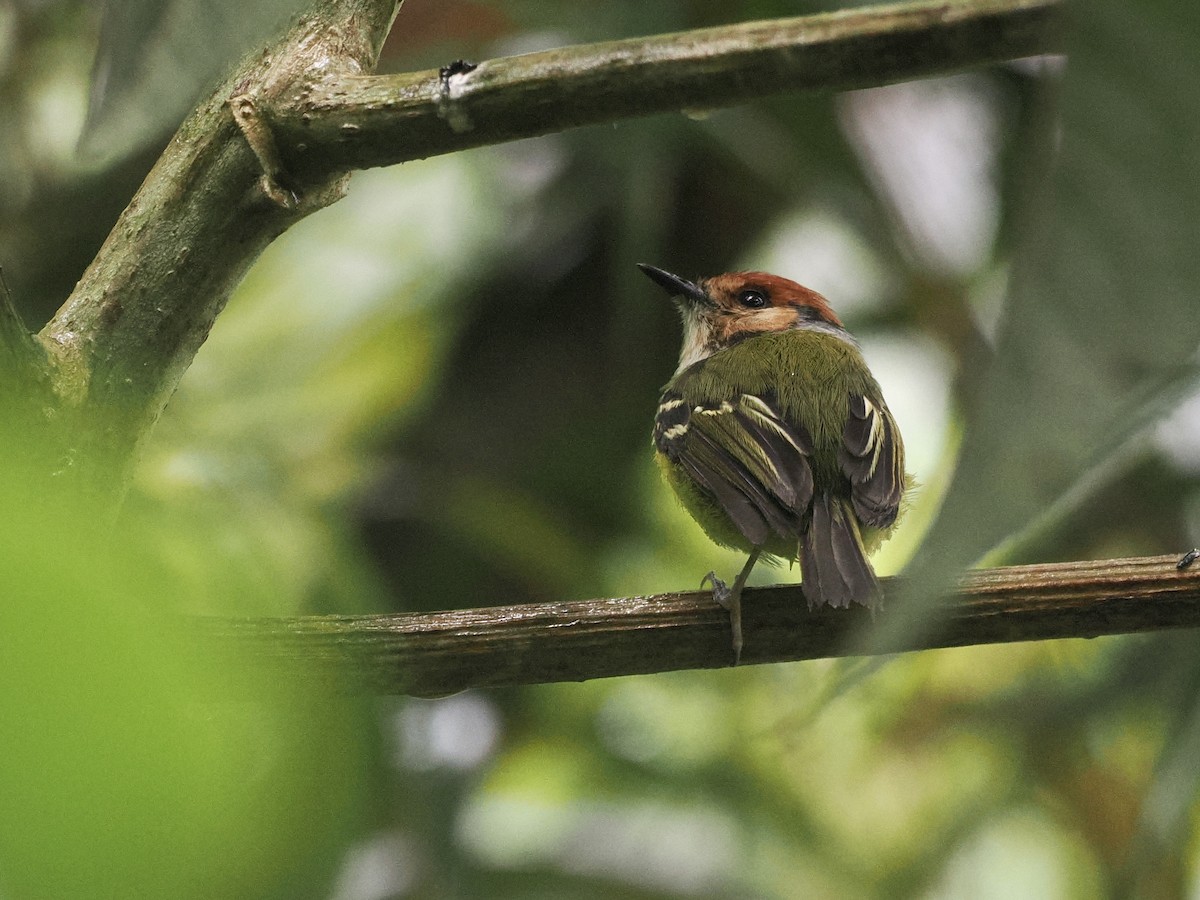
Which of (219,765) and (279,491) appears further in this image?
(279,491)

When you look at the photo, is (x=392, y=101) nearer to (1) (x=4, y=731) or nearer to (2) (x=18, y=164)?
(1) (x=4, y=731)

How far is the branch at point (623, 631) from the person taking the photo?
4.83ft

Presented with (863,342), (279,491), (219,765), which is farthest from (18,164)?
(219,765)

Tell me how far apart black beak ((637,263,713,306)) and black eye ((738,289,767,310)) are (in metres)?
0.10

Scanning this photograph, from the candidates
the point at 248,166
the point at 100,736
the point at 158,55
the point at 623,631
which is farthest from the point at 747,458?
the point at 100,736

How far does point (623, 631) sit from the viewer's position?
1588mm

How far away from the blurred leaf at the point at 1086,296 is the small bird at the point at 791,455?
1.61 metres

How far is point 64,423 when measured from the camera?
103 cm

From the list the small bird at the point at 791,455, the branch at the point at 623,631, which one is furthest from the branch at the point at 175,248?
the small bird at the point at 791,455

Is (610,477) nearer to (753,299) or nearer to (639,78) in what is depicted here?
(753,299)

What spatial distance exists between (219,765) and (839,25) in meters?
0.47

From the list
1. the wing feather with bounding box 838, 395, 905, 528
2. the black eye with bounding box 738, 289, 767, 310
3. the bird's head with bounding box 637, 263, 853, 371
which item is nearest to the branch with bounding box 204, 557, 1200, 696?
the wing feather with bounding box 838, 395, 905, 528

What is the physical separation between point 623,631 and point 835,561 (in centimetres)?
66

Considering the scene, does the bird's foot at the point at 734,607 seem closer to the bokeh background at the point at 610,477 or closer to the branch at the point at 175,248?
the bokeh background at the point at 610,477
